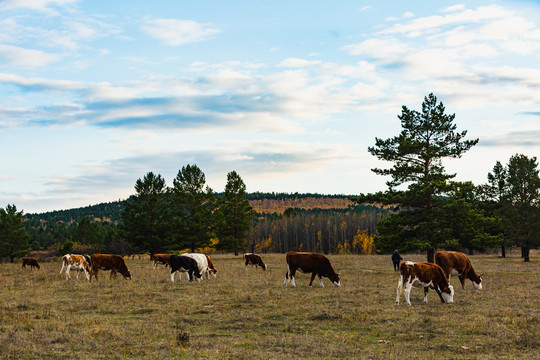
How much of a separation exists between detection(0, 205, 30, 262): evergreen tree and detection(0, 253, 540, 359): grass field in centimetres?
5809

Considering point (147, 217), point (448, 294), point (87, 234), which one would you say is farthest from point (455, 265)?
point (87, 234)

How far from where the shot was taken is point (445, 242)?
34.0m

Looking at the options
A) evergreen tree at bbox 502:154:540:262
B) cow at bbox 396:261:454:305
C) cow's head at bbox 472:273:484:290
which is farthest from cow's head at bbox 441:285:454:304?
evergreen tree at bbox 502:154:540:262

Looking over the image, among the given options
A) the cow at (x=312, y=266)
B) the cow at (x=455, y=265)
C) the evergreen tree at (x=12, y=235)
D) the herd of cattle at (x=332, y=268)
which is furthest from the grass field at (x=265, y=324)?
the evergreen tree at (x=12, y=235)

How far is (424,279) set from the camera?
1753cm

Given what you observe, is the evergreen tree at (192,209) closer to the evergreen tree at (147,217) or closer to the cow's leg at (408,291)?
the evergreen tree at (147,217)

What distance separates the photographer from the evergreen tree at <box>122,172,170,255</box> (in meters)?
58.1

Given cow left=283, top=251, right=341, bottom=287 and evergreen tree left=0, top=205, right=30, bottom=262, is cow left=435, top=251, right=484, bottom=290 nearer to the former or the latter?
cow left=283, top=251, right=341, bottom=287

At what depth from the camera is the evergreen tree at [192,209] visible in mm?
60594

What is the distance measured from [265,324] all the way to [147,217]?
47.2 m

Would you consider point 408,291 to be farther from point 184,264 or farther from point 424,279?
point 184,264

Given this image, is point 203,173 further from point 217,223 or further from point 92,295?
point 92,295

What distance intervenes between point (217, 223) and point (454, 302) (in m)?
47.0

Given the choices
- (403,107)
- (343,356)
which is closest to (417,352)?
(343,356)
